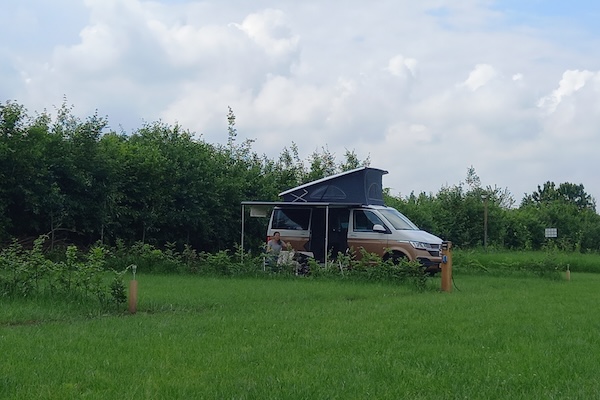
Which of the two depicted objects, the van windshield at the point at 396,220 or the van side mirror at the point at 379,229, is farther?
the van windshield at the point at 396,220

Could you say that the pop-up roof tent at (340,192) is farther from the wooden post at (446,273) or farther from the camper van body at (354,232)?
the wooden post at (446,273)

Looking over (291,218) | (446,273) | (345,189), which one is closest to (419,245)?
(345,189)

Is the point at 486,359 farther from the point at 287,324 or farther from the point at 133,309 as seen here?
the point at 133,309

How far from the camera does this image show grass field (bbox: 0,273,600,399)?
5.93 meters

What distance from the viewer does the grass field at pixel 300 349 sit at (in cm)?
593

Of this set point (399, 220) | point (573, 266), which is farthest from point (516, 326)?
point (573, 266)

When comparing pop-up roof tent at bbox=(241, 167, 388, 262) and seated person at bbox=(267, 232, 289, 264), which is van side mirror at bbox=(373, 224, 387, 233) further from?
seated person at bbox=(267, 232, 289, 264)

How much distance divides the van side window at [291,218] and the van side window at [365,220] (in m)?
1.50

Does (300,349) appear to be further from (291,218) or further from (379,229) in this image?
(291,218)

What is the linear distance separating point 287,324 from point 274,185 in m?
16.8

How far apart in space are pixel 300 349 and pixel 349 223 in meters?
12.0

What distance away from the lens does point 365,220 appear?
19312 mm

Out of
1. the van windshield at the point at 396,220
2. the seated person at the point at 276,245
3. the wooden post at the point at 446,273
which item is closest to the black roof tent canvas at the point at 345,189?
the van windshield at the point at 396,220

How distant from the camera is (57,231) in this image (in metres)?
19.5
